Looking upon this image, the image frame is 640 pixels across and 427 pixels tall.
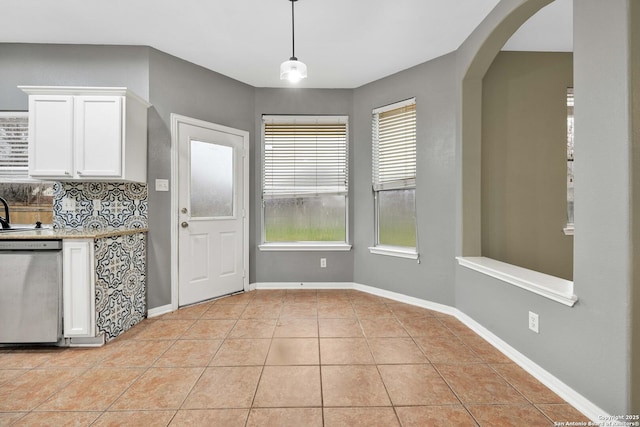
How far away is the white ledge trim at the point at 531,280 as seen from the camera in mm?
1684

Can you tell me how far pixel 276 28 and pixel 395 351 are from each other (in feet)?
9.60

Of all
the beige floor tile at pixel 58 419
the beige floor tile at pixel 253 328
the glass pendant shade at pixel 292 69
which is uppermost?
the glass pendant shade at pixel 292 69

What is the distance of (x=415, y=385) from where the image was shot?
5.81 feet

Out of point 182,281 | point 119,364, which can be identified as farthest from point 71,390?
point 182,281

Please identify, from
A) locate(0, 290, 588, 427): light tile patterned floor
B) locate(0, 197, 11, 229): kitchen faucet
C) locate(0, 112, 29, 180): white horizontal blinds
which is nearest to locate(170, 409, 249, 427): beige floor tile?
locate(0, 290, 588, 427): light tile patterned floor

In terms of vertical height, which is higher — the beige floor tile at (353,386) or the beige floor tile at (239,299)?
the beige floor tile at (239,299)

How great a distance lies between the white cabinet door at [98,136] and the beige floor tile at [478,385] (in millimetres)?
3057

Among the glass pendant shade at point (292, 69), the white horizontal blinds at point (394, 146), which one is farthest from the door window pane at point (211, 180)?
the white horizontal blinds at point (394, 146)

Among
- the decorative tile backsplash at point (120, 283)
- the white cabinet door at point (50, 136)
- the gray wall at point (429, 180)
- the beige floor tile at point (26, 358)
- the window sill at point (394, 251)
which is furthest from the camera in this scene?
the window sill at point (394, 251)

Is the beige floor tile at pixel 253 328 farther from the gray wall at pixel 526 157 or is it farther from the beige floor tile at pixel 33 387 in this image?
the gray wall at pixel 526 157

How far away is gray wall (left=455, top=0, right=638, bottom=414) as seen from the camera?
4.52ft

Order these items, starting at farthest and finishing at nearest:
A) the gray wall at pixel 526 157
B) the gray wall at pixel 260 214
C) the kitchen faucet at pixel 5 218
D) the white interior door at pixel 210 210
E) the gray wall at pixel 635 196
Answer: the gray wall at pixel 260 214 < the white interior door at pixel 210 210 < the gray wall at pixel 526 157 < the kitchen faucet at pixel 5 218 < the gray wall at pixel 635 196

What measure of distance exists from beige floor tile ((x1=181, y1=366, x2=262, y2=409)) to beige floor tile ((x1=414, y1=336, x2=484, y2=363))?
1.27 meters

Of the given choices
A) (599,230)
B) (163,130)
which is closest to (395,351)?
(599,230)
